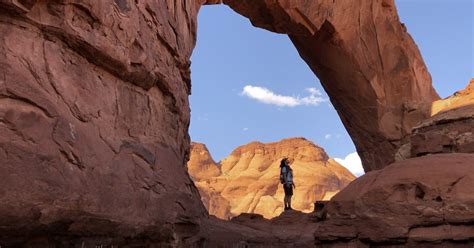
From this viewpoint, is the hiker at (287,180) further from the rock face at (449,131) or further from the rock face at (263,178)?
the rock face at (263,178)

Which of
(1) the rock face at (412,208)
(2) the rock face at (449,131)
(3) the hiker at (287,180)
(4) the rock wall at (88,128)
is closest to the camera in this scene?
(4) the rock wall at (88,128)

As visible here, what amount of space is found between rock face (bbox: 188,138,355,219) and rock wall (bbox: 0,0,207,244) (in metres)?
34.5

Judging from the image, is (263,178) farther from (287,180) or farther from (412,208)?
(412,208)

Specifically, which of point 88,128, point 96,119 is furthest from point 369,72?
point 88,128

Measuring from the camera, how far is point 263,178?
151 feet

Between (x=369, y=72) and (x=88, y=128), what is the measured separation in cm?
1418

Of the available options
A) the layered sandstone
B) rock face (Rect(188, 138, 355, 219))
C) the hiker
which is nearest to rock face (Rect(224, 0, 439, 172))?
the layered sandstone

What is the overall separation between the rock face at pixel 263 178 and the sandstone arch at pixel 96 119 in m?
34.0

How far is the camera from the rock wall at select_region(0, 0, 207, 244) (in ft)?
14.5

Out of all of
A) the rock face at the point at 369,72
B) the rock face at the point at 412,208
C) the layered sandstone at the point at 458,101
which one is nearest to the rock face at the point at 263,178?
the rock face at the point at 369,72

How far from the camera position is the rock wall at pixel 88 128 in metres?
4.41

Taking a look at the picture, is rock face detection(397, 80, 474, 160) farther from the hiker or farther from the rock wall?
the rock wall

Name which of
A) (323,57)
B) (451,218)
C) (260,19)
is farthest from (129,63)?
(323,57)

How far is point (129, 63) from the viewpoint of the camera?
641 centimetres
